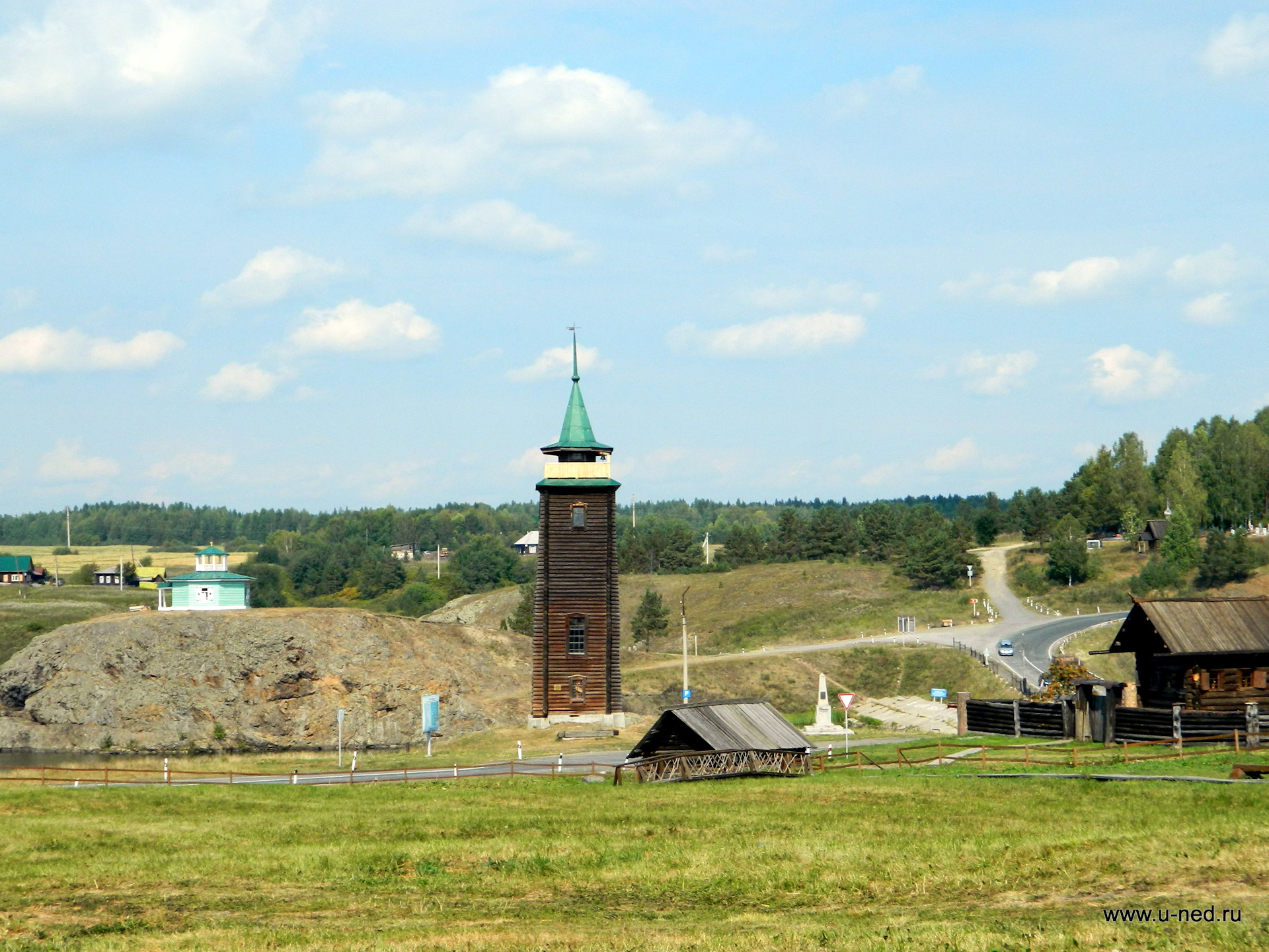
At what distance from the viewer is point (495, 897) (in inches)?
883

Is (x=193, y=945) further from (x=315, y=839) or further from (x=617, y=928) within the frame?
(x=315, y=839)

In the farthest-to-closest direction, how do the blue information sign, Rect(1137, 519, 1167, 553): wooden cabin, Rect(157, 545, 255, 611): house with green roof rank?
Rect(1137, 519, 1167, 553): wooden cabin
Rect(157, 545, 255, 611): house with green roof
the blue information sign

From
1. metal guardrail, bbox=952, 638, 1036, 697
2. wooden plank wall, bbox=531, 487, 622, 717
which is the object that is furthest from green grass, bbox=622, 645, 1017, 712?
wooden plank wall, bbox=531, 487, 622, 717

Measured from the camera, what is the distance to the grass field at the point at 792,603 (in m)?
123

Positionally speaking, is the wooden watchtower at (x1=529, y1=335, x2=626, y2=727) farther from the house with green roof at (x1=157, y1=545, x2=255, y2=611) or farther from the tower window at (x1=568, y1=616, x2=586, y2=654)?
the house with green roof at (x1=157, y1=545, x2=255, y2=611)

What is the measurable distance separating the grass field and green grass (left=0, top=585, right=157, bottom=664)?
172ft

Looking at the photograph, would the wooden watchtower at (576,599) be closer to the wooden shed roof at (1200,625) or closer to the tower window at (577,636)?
the tower window at (577,636)

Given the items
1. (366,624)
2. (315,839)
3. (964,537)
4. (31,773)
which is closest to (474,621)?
(366,624)

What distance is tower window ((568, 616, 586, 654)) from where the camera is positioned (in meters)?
71.0

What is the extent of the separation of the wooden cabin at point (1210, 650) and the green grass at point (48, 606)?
92.6 meters

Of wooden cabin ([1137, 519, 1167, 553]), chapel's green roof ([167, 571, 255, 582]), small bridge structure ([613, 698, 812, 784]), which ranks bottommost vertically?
small bridge structure ([613, 698, 812, 784])

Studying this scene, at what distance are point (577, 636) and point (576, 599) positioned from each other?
200 centimetres

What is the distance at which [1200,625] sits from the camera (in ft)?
164

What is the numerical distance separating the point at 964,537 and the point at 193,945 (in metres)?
129
